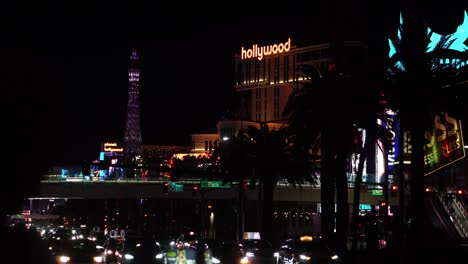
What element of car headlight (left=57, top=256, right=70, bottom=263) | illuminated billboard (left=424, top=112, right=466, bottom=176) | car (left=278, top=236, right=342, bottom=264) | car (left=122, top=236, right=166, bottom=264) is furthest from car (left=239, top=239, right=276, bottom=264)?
illuminated billboard (left=424, top=112, right=466, bottom=176)

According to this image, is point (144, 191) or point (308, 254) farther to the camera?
point (144, 191)

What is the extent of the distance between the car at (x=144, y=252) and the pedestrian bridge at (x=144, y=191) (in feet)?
167

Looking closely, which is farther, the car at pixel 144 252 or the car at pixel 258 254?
the car at pixel 258 254

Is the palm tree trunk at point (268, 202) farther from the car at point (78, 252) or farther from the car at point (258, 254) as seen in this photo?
the car at point (78, 252)

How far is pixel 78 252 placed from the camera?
36344 millimetres

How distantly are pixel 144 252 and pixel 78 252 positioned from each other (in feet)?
13.2

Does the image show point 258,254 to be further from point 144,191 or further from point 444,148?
point 144,191

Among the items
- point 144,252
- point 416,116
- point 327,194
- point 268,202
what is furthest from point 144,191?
point 144,252

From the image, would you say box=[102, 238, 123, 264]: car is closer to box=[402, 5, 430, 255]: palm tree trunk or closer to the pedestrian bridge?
box=[402, 5, 430, 255]: palm tree trunk

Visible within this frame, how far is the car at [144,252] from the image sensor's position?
110 feet

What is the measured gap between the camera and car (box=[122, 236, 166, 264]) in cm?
3353

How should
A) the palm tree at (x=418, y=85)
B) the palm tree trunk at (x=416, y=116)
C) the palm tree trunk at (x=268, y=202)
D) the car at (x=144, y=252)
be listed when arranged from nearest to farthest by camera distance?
the car at (x=144, y=252) < the palm tree trunk at (x=416, y=116) < the palm tree at (x=418, y=85) < the palm tree trunk at (x=268, y=202)

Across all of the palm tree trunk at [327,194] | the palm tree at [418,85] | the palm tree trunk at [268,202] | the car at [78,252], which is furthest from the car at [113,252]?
the palm tree trunk at [268,202]

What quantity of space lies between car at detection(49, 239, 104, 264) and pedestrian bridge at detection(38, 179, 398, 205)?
158ft
